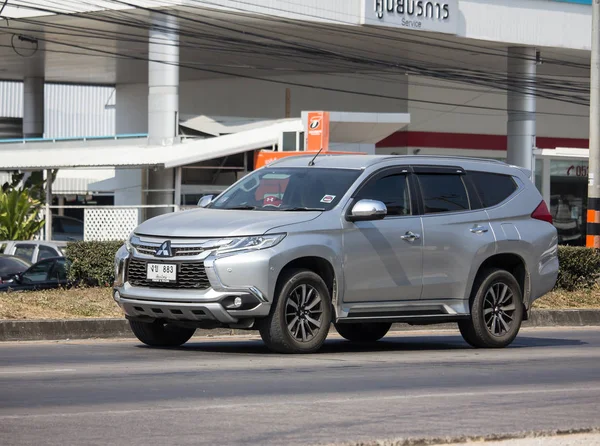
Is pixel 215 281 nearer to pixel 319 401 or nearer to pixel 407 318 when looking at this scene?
pixel 407 318

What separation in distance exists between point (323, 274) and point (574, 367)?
2.50 metres

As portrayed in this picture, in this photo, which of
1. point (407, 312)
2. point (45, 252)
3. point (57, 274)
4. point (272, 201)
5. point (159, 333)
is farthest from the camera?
point (45, 252)

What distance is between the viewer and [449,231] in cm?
1277

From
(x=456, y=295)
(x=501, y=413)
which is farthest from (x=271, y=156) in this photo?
(x=501, y=413)

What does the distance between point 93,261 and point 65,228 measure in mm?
24613

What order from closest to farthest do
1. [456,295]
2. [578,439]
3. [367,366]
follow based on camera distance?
[578,439]
[367,366]
[456,295]

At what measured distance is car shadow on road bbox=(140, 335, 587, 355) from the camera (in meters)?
12.6

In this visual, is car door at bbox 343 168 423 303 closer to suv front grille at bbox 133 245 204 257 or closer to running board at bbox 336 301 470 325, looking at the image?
running board at bbox 336 301 470 325

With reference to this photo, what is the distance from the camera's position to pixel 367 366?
10891 mm

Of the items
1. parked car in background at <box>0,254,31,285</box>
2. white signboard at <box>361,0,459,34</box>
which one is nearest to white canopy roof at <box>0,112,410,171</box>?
white signboard at <box>361,0,459,34</box>

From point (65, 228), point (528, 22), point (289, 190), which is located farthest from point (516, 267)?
point (528, 22)

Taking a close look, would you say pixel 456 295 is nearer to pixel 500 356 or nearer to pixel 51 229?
pixel 500 356

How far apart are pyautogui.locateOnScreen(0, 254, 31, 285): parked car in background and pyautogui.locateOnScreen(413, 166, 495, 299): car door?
42.1 ft

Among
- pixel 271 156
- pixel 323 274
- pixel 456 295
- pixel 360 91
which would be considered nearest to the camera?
pixel 323 274
